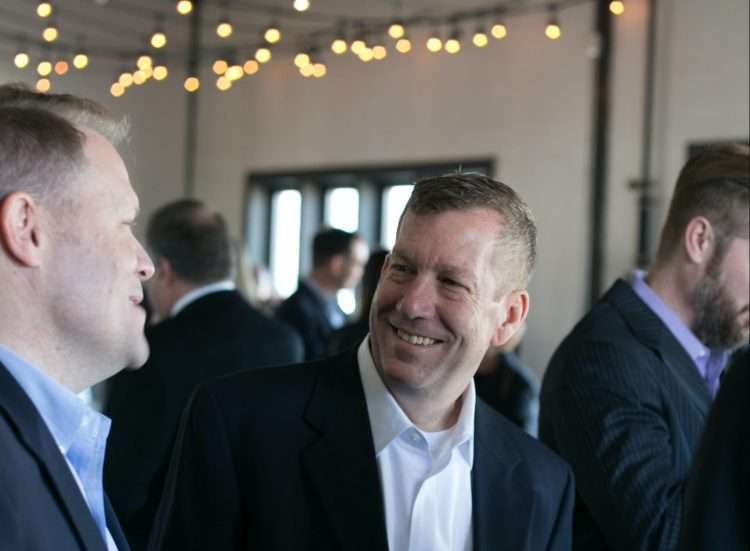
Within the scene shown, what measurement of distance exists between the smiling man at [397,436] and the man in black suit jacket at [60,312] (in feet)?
1.04

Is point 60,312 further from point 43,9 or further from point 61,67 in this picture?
point 61,67

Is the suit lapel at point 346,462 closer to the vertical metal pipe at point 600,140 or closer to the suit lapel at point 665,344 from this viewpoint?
the suit lapel at point 665,344

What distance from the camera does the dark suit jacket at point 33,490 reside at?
4.44 ft

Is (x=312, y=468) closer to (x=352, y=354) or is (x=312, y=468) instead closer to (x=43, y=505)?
(x=352, y=354)

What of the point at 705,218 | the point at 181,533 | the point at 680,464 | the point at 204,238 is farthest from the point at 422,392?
the point at 204,238

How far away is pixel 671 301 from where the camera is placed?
2.64 m

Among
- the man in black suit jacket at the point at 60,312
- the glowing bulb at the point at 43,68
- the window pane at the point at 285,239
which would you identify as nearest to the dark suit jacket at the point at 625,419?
the man in black suit jacket at the point at 60,312

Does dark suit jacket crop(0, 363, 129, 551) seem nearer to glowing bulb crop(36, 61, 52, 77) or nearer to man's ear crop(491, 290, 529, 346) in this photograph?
man's ear crop(491, 290, 529, 346)

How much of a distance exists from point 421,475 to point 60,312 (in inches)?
28.6

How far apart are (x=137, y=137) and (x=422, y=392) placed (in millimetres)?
7222

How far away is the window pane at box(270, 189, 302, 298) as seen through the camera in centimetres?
1059

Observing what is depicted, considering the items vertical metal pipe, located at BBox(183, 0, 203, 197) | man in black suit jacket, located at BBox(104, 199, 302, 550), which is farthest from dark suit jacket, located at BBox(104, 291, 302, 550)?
vertical metal pipe, located at BBox(183, 0, 203, 197)

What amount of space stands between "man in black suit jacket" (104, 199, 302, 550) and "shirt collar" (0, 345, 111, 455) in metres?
1.79

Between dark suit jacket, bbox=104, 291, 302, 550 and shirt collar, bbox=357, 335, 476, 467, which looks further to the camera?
dark suit jacket, bbox=104, 291, 302, 550
